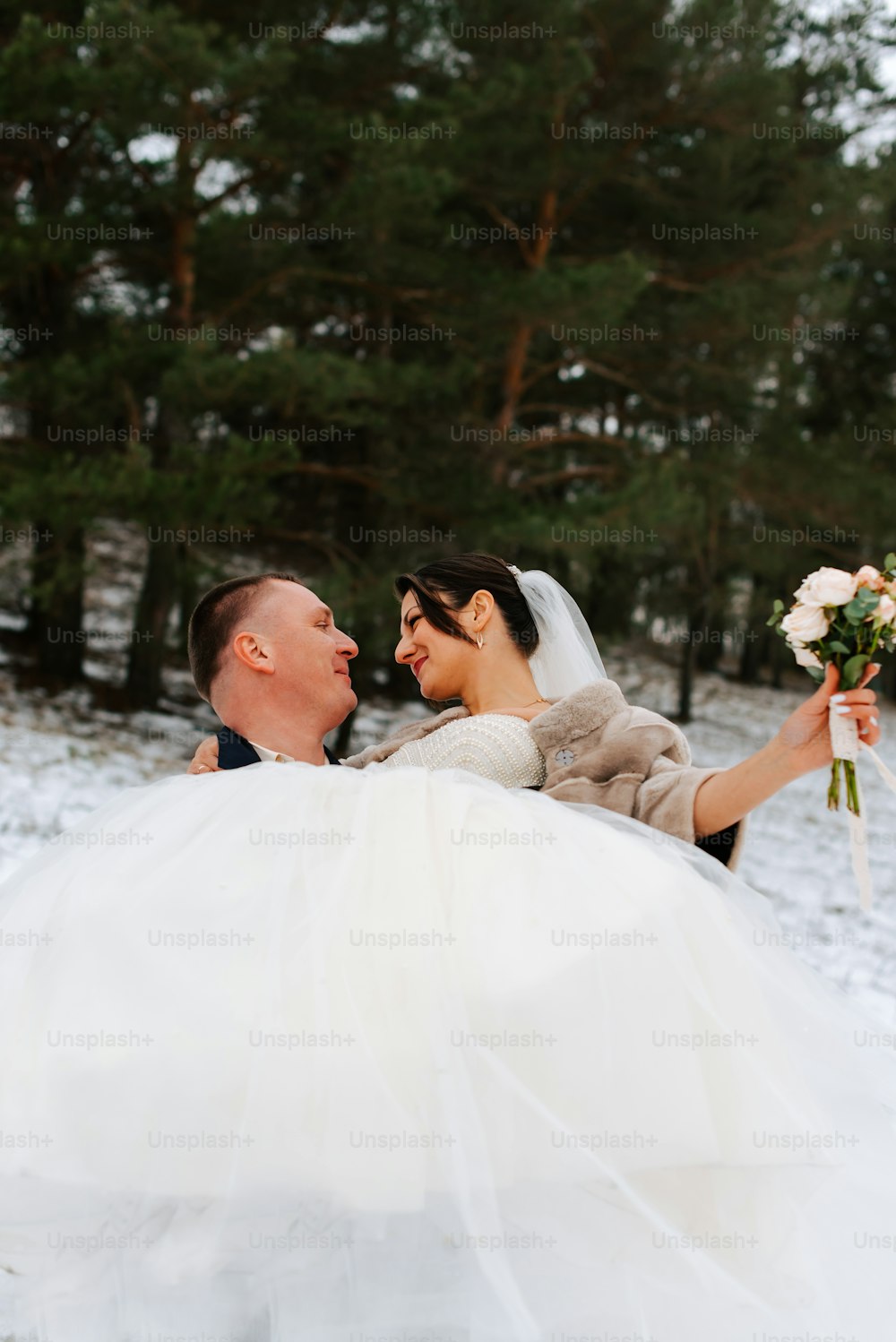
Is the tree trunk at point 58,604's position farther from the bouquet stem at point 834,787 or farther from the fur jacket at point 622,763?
the bouquet stem at point 834,787

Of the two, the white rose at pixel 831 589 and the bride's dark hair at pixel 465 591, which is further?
the bride's dark hair at pixel 465 591

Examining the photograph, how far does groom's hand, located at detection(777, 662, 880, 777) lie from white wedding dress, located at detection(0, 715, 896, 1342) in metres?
0.38

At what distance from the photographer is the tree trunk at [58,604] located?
1030cm

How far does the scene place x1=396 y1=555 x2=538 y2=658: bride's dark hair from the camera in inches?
133

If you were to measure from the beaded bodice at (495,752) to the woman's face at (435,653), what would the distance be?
233mm

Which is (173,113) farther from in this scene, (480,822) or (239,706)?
(480,822)

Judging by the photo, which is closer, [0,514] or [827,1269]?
[827,1269]

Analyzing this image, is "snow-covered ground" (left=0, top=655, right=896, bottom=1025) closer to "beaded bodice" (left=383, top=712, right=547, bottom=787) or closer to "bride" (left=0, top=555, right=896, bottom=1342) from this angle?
"beaded bodice" (left=383, top=712, right=547, bottom=787)

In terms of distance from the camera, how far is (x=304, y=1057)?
221cm

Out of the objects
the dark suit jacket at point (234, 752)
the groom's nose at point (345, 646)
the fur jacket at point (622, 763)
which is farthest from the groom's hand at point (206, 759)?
the fur jacket at point (622, 763)

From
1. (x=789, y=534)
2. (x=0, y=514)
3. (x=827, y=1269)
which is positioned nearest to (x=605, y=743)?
(x=827, y=1269)

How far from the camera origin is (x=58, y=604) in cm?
1228

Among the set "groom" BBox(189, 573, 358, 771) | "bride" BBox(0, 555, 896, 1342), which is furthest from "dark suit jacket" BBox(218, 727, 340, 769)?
"bride" BBox(0, 555, 896, 1342)

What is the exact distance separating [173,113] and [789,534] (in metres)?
10.1
